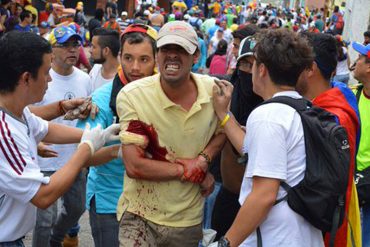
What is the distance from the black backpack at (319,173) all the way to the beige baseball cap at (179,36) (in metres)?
0.67

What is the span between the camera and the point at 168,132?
3.30 m

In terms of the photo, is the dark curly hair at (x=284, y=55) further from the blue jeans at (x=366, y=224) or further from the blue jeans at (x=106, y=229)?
the blue jeans at (x=366, y=224)

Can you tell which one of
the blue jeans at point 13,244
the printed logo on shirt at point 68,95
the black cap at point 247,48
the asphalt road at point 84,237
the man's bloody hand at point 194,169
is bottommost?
the asphalt road at point 84,237

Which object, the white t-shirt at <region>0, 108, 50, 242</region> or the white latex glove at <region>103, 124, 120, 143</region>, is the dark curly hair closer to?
the white latex glove at <region>103, 124, 120, 143</region>

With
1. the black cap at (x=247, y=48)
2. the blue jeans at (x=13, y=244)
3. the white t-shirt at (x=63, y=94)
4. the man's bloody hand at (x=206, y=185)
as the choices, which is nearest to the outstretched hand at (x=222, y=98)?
the man's bloody hand at (x=206, y=185)

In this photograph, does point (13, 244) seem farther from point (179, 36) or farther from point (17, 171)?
point (179, 36)

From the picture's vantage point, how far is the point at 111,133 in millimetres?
3455

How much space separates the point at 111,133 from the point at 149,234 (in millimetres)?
649

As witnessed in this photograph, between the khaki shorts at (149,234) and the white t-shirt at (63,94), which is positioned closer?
the khaki shorts at (149,234)

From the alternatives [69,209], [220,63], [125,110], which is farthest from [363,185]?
[220,63]

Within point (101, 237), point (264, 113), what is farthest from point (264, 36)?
point (101, 237)

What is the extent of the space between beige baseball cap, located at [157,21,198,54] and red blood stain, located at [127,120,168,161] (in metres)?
0.47

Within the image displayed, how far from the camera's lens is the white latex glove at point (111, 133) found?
11.2ft

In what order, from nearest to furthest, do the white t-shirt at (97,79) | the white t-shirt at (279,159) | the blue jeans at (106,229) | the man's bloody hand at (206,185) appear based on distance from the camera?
the white t-shirt at (279,159)
the man's bloody hand at (206,185)
the blue jeans at (106,229)
the white t-shirt at (97,79)
